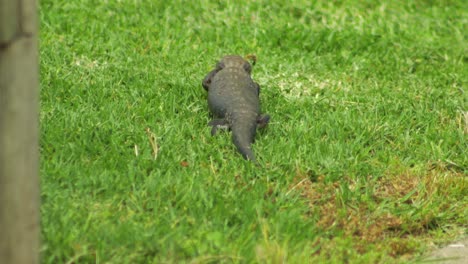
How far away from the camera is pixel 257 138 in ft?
19.5

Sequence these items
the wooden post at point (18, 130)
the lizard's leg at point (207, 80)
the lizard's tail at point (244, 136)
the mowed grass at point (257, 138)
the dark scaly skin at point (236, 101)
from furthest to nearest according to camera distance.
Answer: the lizard's leg at point (207, 80) → the dark scaly skin at point (236, 101) → the lizard's tail at point (244, 136) → the mowed grass at point (257, 138) → the wooden post at point (18, 130)

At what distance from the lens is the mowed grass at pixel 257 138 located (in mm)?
4469

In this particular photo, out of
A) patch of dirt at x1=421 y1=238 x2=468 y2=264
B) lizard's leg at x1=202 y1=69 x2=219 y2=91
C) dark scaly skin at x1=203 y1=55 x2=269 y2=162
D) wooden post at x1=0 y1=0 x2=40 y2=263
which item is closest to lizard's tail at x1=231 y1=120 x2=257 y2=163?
dark scaly skin at x1=203 y1=55 x2=269 y2=162

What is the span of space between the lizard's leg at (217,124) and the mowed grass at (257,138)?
6 cm

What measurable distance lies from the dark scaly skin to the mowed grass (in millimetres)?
101

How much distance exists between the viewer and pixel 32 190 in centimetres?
341

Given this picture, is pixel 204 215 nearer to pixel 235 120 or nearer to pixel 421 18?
pixel 235 120

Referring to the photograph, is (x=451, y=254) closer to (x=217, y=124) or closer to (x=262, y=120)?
(x=262, y=120)

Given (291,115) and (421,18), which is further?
(421,18)

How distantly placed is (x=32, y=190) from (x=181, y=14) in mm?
5332

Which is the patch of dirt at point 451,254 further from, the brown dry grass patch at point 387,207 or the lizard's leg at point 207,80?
the lizard's leg at point 207,80

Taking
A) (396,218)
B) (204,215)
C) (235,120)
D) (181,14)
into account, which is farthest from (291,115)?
(181,14)

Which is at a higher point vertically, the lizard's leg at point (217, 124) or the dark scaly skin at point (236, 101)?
the dark scaly skin at point (236, 101)

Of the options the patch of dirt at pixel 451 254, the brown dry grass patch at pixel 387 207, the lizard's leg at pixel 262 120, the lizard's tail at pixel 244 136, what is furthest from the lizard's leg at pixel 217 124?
the patch of dirt at pixel 451 254
